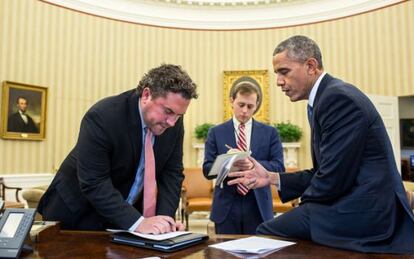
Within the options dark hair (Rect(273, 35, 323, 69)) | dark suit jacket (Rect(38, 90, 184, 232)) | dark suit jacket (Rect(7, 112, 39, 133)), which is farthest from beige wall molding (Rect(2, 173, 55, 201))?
dark hair (Rect(273, 35, 323, 69))

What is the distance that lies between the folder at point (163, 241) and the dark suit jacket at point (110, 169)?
0.47ft

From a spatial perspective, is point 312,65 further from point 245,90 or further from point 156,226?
point 156,226

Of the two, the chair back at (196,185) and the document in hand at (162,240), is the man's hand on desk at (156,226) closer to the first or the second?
the document in hand at (162,240)

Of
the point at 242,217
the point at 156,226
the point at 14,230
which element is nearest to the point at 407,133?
the point at 242,217

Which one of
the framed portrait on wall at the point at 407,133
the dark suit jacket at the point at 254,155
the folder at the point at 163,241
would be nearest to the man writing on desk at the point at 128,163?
the folder at the point at 163,241

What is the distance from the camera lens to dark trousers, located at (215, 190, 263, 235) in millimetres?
2637

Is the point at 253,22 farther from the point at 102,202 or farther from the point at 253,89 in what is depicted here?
the point at 102,202

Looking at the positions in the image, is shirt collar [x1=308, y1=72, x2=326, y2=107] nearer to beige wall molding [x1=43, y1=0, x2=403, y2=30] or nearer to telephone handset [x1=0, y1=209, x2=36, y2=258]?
telephone handset [x1=0, y1=209, x2=36, y2=258]

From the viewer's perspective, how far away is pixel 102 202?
1.83 metres

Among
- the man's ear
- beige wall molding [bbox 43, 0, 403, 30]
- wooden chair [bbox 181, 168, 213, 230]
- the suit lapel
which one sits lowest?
wooden chair [bbox 181, 168, 213, 230]

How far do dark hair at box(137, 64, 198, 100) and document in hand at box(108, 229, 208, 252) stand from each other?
0.68 meters

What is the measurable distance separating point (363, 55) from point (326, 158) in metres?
6.92

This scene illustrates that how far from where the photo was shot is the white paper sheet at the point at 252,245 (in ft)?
4.76

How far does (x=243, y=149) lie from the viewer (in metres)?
2.86
